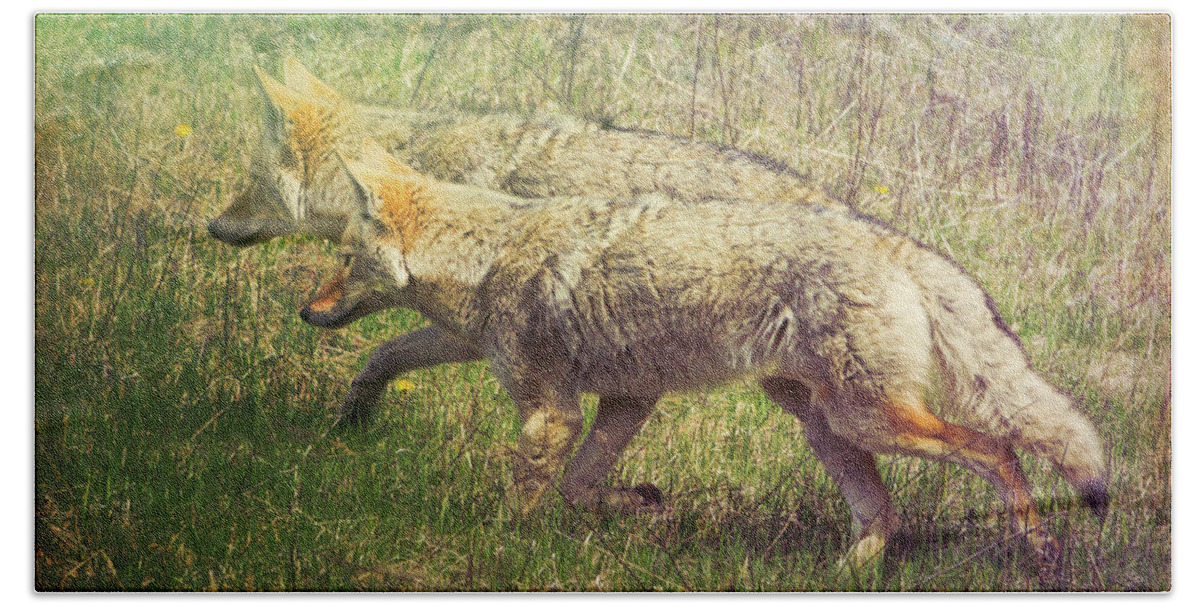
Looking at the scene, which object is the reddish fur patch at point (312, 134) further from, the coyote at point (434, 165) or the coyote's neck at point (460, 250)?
the coyote's neck at point (460, 250)

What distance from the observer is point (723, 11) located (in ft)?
13.9

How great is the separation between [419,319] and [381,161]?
0.55m

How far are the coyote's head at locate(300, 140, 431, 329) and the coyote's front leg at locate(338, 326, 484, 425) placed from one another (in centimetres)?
15

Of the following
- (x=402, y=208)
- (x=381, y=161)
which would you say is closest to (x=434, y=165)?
(x=381, y=161)

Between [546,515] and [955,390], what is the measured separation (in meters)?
1.41

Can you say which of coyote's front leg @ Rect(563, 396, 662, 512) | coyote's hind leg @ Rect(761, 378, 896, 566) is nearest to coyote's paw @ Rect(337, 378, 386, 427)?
coyote's front leg @ Rect(563, 396, 662, 512)

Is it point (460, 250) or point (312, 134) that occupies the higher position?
point (312, 134)

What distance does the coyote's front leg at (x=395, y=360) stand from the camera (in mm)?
4090

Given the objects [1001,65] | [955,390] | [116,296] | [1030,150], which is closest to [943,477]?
[955,390]

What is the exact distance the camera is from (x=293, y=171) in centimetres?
432

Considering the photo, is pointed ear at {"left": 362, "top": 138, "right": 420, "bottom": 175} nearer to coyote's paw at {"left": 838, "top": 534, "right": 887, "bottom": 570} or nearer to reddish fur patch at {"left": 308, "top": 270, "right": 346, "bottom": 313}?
reddish fur patch at {"left": 308, "top": 270, "right": 346, "bottom": 313}

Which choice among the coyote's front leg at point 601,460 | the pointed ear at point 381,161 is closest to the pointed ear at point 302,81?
the pointed ear at point 381,161

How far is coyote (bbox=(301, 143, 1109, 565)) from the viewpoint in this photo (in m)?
3.72

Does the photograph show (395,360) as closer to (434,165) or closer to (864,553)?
(434,165)
